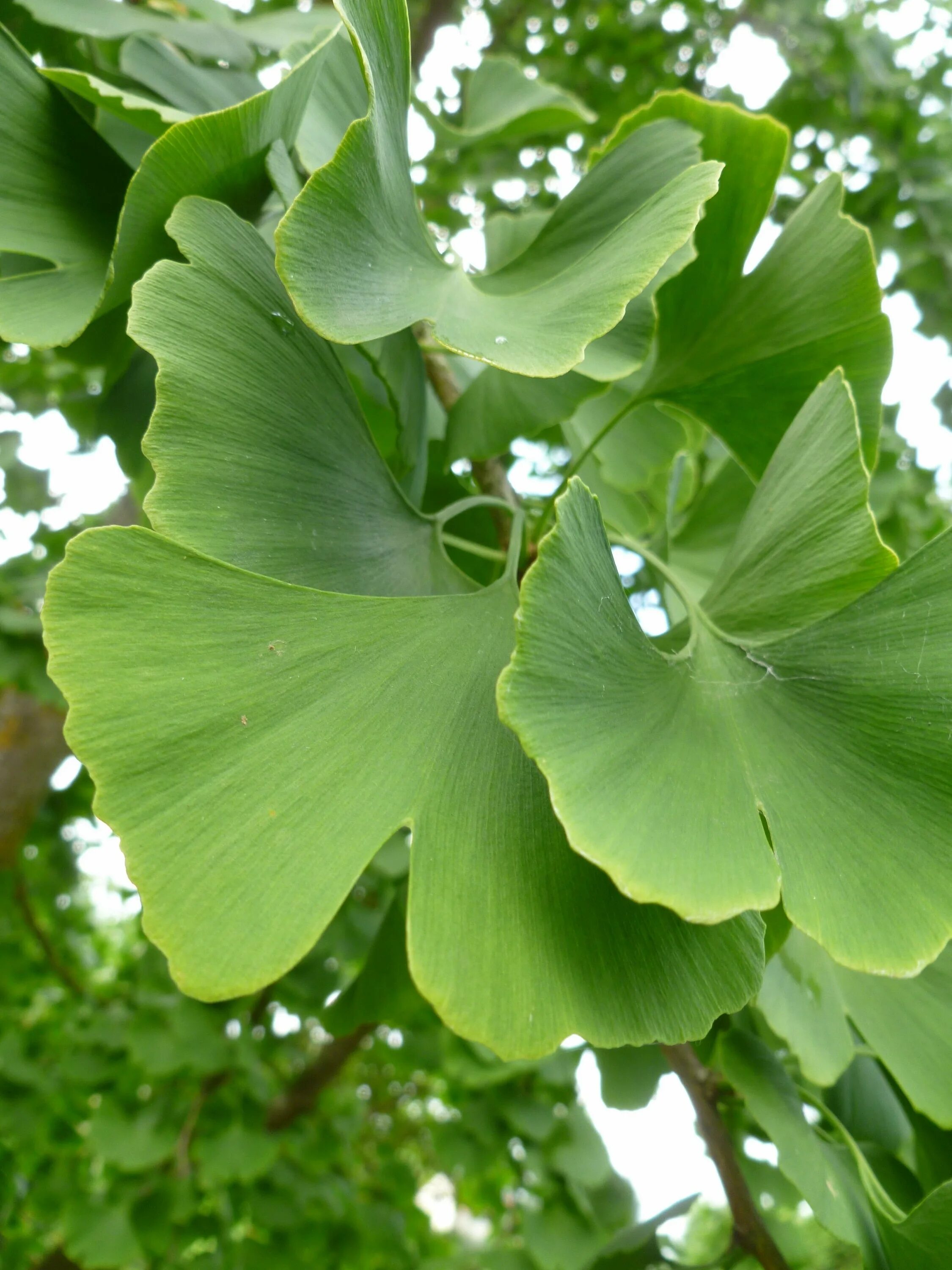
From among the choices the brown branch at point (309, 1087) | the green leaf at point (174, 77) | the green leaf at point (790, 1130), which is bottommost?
the brown branch at point (309, 1087)

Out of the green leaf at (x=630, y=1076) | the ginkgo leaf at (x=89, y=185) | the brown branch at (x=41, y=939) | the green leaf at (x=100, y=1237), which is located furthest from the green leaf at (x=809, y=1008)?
the brown branch at (x=41, y=939)

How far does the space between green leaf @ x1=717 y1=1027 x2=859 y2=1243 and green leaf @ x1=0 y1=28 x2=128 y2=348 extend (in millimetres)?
509

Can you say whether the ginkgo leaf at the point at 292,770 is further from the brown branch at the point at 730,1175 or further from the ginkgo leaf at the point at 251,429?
the brown branch at the point at 730,1175

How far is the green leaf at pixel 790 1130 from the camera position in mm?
446

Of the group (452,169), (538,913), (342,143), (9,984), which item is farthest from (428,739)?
(9,984)

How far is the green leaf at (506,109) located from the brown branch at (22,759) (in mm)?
930

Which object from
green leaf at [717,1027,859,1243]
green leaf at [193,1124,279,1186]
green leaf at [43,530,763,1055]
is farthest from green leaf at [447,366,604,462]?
green leaf at [193,1124,279,1186]

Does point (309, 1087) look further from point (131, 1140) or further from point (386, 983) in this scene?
point (386, 983)

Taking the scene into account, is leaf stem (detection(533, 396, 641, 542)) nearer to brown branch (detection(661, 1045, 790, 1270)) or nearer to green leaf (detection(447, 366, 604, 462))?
green leaf (detection(447, 366, 604, 462))

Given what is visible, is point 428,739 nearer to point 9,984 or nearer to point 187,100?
point 187,100

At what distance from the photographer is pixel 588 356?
1.72 feet

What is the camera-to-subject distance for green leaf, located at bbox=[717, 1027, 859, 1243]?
1.46 feet

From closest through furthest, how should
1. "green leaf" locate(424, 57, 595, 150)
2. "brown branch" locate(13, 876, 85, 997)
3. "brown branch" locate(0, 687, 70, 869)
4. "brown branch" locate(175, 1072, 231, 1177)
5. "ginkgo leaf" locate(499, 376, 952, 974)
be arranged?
"ginkgo leaf" locate(499, 376, 952, 974)
"green leaf" locate(424, 57, 595, 150)
"brown branch" locate(175, 1072, 231, 1177)
"brown branch" locate(0, 687, 70, 869)
"brown branch" locate(13, 876, 85, 997)

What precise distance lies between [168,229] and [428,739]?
250 millimetres
